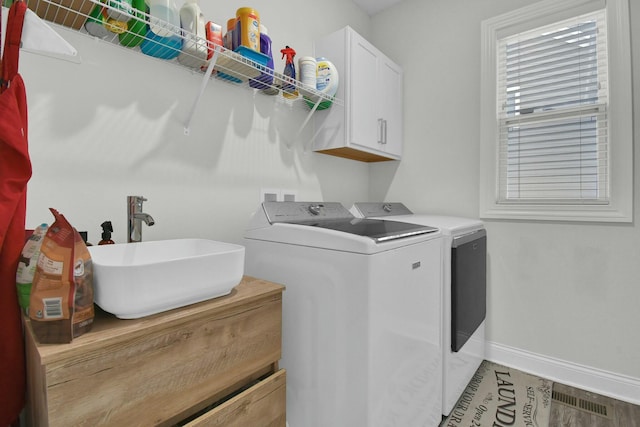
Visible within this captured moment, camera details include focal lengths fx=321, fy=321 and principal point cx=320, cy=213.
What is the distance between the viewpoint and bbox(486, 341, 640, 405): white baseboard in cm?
188

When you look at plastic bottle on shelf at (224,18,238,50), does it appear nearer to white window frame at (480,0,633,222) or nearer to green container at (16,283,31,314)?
green container at (16,283,31,314)

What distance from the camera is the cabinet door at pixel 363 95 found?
6.87ft

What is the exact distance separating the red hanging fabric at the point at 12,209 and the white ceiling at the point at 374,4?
252cm

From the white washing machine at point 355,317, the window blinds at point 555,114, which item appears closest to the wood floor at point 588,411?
the white washing machine at point 355,317

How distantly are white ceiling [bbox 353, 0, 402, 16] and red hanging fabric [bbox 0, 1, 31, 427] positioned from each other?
2515 millimetres

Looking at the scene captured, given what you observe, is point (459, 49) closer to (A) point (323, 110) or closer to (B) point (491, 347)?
(A) point (323, 110)

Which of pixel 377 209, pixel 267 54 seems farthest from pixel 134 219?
pixel 377 209

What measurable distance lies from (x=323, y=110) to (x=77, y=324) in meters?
1.84

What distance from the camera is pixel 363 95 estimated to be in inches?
86.5

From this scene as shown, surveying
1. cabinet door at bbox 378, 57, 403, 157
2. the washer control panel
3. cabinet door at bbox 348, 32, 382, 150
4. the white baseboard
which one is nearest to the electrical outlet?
the washer control panel

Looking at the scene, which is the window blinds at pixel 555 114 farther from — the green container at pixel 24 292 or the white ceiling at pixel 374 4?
the green container at pixel 24 292

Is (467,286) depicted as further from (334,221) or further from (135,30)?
(135,30)

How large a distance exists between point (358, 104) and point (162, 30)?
1259mm

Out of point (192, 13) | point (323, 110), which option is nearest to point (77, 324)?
point (192, 13)
